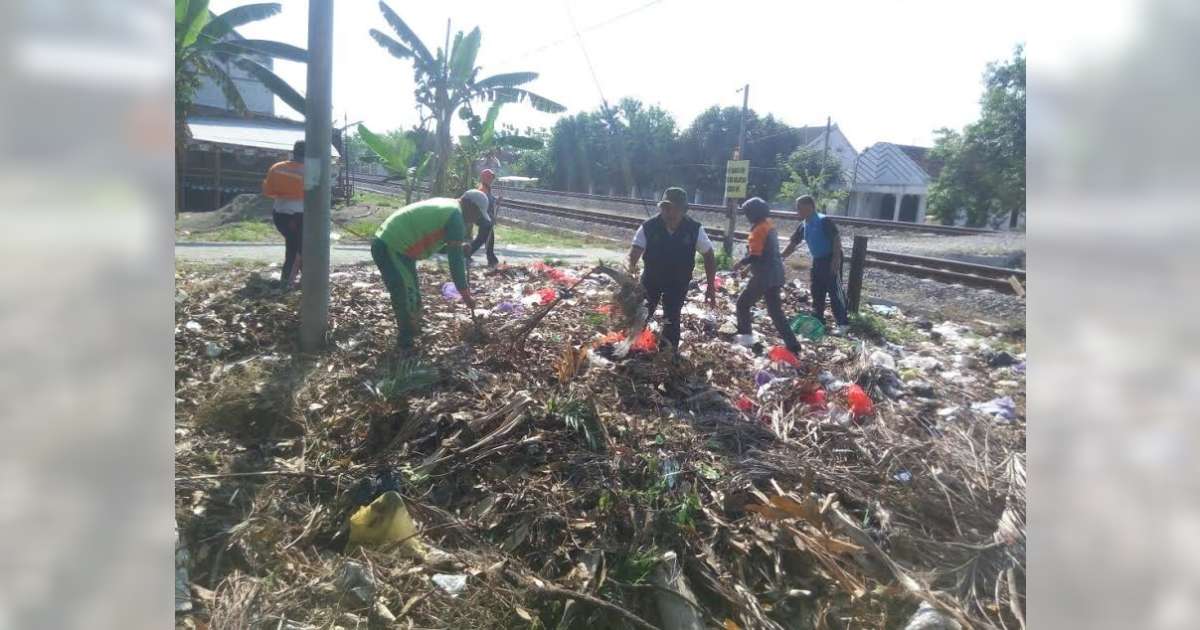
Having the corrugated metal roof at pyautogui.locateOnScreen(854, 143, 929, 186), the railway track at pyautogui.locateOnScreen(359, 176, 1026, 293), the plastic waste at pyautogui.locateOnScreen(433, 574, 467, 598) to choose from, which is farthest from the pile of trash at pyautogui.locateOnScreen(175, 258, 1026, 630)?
the corrugated metal roof at pyautogui.locateOnScreen(854, 143, 929, 186)

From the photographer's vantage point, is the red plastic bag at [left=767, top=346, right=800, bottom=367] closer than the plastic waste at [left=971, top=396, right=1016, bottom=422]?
No

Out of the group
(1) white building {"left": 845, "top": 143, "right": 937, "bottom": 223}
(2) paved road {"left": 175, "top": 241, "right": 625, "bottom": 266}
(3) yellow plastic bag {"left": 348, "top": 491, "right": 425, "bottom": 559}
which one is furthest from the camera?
(1) white building {"left": 845, "top": 143, "right": 937, "bottom": 223}

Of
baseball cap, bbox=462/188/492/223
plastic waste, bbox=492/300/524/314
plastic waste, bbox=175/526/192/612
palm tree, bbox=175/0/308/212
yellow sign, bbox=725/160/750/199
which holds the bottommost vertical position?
plastic waste, bbox=175/526/192/612

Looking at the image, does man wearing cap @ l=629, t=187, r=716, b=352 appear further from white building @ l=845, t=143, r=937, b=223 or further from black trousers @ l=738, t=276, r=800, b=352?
white building @ l=845, t=143, r=937, b=223

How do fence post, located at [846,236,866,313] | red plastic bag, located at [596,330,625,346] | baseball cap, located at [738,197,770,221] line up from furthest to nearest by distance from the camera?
fence post, located at [846,236,866,313] < baseball cap, located at [738,197,770,221] < red plastic bag, located at [596,330,625,346]

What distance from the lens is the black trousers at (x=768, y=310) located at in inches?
216

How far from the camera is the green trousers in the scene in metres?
4.69

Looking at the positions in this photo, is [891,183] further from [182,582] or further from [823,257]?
[182,582]

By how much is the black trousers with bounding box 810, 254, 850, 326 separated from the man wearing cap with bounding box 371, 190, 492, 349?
339cm

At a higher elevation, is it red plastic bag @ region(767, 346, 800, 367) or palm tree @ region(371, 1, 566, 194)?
palm tree @ region(371, 1, 566, 194)

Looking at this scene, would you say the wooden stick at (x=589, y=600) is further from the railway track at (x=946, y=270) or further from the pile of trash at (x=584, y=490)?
the railway track at (x=946, y=270)

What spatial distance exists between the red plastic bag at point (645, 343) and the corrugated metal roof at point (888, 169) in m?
10.8

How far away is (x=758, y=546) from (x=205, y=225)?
545 inches

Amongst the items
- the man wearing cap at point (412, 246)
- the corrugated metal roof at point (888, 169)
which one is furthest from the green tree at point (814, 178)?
the man wearing cap at point (412, 246)
